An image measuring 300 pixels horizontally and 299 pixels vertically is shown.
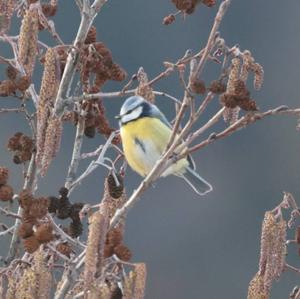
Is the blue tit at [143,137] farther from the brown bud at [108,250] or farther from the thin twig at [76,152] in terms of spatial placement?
the brown bud at [108,250]

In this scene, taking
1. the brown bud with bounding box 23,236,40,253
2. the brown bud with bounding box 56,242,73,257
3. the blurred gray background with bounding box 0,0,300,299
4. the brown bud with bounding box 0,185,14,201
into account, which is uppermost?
the blurred gray background with bounding box 0,0,300,299

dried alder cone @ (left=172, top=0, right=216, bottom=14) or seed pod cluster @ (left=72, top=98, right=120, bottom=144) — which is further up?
dried alder cone @ (left=172, top=0, right=216, bottom=14)

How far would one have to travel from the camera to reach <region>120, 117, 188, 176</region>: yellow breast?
276 cm

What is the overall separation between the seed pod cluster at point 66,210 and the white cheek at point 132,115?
0.95 meters

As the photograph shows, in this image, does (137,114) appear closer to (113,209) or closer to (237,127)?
(113,209)

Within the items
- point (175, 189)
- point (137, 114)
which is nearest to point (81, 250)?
point (137, 114)

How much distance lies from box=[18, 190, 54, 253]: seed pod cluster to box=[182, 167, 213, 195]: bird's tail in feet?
3.04

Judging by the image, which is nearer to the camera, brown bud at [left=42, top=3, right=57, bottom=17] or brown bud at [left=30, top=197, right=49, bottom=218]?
brown bud at [left=30, top=197, right=49, bottom=218]

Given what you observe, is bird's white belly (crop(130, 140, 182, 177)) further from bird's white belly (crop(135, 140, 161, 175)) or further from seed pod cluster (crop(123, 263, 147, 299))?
seed pod cluster (crop(123, 263, 147, 299))

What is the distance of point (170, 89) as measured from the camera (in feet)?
61.0

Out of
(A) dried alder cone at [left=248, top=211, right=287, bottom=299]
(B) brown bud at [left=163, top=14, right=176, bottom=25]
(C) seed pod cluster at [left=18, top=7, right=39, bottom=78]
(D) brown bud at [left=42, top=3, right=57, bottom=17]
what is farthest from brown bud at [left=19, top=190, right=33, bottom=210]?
(B) brown bud at [left=163, top=14, right=176, bottom=25]

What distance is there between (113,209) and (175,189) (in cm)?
1807

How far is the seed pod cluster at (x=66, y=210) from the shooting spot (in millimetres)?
1786

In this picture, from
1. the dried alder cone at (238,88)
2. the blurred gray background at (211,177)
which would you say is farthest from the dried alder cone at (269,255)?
the blurred gray background at (211,177)
